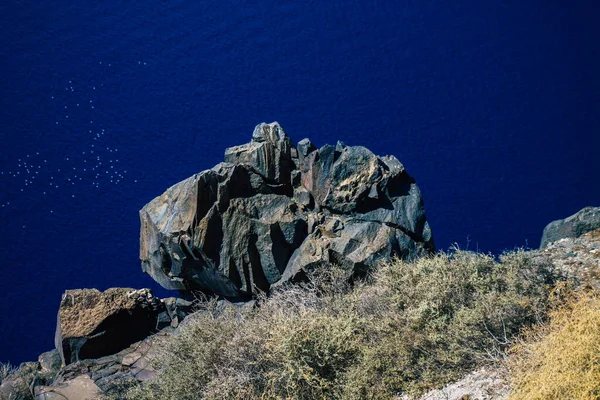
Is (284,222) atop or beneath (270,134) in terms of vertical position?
beneath

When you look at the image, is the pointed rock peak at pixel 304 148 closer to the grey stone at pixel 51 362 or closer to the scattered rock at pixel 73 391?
the scattered rock at pixel 73 391

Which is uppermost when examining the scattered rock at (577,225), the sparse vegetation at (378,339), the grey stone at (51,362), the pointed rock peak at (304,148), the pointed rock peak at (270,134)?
the pointed rock peak at (270,134)

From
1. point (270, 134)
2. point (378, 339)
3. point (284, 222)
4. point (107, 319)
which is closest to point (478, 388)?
point (378, 339)

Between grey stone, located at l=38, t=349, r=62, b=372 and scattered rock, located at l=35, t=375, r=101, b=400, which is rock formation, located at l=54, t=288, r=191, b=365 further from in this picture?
scattered rock, located at l=35, t=375, r=101, b=400

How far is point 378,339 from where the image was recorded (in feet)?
22.8

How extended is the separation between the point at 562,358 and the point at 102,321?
280 inches

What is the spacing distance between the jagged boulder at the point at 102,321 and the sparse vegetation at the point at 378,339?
1.92m

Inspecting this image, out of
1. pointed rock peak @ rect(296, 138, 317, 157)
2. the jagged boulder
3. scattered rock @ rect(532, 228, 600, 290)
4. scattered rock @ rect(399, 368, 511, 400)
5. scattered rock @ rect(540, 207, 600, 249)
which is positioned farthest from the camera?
scattered rock @ rect(540, 207, 600, 249)

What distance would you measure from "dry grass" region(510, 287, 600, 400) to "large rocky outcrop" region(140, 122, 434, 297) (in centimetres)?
313

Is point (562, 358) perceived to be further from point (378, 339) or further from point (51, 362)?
point (51, 362)

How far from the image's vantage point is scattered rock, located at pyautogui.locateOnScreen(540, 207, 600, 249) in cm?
1038

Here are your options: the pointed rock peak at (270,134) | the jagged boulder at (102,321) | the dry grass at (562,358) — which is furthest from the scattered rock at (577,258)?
the jagged boulder at (102,321)

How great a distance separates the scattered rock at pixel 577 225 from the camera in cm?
1038

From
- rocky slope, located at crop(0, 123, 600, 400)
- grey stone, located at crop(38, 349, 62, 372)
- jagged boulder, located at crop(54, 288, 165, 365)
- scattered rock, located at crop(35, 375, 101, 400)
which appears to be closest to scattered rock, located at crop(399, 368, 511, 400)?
rocky slope, located at crop(0, 123, 600, 400)
